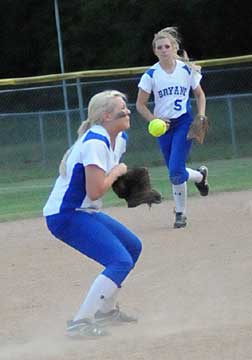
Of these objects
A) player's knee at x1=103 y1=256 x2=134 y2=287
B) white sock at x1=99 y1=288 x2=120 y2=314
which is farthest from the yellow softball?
player's knee at x1=103 y1=256 x2=134 y2=287

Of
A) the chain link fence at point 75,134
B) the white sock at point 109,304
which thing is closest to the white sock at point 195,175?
the white sock at point 109,304

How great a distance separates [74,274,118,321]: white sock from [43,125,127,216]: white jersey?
482 millimetres

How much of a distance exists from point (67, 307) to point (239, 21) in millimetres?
25072

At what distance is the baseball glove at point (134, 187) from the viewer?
7516mm

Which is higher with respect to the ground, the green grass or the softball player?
the softball player

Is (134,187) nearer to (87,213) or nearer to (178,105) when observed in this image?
(87,213)

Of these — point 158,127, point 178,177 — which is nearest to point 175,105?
point 158,127

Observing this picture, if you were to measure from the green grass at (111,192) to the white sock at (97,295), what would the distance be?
21.1 feet

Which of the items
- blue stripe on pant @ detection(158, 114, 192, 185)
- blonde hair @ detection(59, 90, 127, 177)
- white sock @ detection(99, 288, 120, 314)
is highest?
blonde hair @ detection(59, 90, 127, 177)

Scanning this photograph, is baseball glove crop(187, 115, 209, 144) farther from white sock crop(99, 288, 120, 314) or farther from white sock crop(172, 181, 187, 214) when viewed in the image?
white sock crop(99, 288, 120, 314)

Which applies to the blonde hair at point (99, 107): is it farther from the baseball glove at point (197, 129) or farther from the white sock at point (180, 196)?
the white sock at point (180, 196)

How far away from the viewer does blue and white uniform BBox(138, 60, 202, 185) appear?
10.8 meters

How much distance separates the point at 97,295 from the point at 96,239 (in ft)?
1.11

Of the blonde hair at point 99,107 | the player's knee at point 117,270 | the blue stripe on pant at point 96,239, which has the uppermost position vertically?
the blonde hair at point 99,107
